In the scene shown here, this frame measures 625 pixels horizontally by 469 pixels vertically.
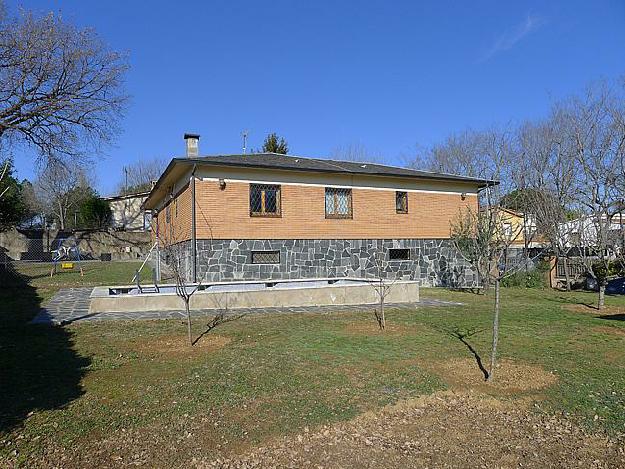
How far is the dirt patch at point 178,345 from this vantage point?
283 inches

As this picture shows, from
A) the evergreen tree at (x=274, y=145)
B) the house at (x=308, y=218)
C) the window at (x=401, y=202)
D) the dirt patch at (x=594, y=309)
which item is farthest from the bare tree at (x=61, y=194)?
the dirt patch at (x=594, y=309)

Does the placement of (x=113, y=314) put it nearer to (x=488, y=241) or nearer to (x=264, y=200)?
(x=264, y=200)

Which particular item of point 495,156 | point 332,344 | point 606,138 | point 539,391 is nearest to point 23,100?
point 332,344

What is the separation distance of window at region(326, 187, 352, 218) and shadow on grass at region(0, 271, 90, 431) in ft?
33.4

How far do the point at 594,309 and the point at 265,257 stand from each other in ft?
32.5

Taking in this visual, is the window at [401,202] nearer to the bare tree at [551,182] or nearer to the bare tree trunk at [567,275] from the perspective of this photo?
the bare tree at [551,182]

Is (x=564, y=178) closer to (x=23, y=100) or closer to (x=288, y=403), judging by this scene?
(x=288, y=403)

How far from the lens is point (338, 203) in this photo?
17.4 m

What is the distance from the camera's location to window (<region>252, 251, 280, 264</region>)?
15766mm

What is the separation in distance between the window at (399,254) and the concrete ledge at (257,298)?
5.06m

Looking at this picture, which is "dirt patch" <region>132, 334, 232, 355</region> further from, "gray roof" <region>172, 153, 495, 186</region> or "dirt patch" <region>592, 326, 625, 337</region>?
"gray roof" <region>172, 153, 495, 186</region>

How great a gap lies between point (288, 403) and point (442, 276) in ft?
51.6

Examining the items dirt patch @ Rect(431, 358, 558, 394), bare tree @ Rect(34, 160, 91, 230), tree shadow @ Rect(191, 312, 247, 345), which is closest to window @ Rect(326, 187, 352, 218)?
tree shadow @ Rect(191, 312, 247, 345)

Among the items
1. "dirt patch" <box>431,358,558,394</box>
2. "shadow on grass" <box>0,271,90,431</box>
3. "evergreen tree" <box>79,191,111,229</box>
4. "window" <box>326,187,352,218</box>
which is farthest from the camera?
"evergreen tree" <box>79,191,111,229</box>
